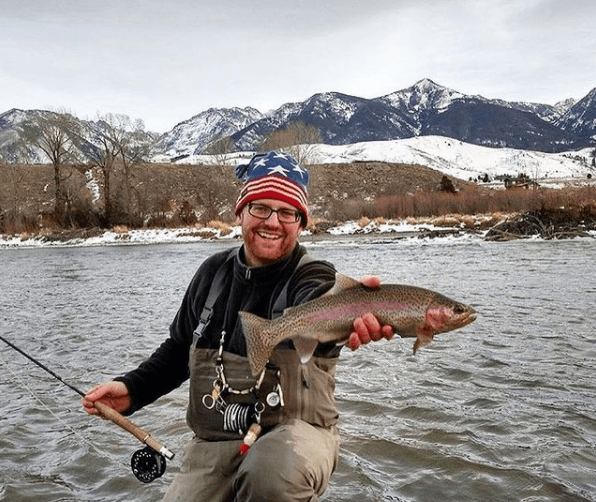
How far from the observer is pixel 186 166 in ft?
243

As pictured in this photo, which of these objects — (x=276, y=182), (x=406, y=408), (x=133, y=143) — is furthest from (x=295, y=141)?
(x=276, y=182)

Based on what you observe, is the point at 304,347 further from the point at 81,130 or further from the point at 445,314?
the point at 81,130

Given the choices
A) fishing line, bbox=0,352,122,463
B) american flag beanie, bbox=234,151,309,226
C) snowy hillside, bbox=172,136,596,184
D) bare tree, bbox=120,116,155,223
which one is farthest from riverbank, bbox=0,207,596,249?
snowy hillside, bbox=172,136,596,184

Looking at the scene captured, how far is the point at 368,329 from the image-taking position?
2660mm

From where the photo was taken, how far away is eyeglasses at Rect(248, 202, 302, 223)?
10.5ft

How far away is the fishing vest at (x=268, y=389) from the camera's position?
9.52 feet

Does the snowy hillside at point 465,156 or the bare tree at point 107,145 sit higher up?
the snowy hillside at point 465,156

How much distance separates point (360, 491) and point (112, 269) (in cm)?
1956

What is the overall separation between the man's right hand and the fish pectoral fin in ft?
4.29

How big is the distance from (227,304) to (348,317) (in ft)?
2.67

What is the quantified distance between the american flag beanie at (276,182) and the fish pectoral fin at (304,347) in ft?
2.70

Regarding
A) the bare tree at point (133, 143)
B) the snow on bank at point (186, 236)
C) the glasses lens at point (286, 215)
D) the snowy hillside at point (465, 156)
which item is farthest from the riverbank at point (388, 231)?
the snowy hillside at point (465, 156)

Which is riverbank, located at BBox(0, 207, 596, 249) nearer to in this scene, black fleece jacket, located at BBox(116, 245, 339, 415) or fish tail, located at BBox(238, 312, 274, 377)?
black fleece jacket, located at BBox(116, 245, 339, 415)

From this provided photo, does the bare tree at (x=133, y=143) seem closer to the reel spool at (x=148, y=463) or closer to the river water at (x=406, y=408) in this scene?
the river water at (x=406, y=408)
